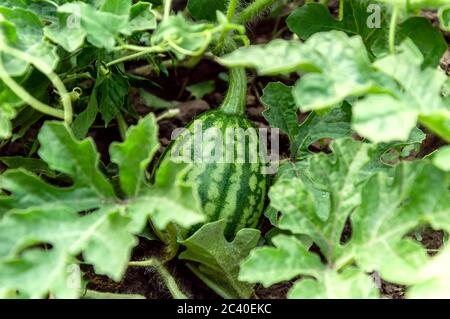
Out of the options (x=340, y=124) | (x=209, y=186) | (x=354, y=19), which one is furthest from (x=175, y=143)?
(x=354, y=19)

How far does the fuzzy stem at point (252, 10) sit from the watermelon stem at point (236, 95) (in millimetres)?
159

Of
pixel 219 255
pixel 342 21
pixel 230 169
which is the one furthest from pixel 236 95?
pixel 219 255

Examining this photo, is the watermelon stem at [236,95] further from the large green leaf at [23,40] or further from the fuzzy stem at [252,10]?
the large green leaf at [23,40]

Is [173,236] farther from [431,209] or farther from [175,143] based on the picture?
[431,209]

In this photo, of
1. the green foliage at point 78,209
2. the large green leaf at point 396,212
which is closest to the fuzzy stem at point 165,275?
the green foliage at point 78,209

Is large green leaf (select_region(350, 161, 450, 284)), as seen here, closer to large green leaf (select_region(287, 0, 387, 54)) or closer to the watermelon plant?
the watermelon plant

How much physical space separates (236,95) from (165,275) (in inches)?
22.5

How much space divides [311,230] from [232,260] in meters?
0.35

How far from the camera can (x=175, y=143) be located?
1.96 metres

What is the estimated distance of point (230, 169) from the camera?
1.90m

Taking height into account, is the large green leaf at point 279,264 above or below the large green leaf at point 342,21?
below

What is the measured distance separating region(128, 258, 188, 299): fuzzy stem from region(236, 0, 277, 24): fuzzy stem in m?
0.77

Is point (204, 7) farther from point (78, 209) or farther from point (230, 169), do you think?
point (78, 209)

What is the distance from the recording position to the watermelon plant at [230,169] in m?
1.37
